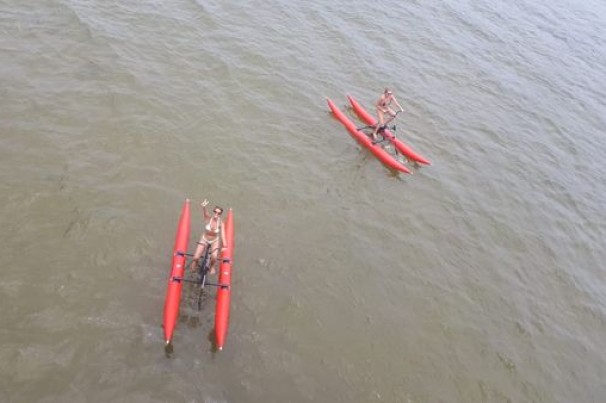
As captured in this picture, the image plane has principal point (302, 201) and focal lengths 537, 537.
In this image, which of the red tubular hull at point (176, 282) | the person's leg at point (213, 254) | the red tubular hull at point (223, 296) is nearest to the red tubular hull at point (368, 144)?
the red tubular hull at point (223, 296)

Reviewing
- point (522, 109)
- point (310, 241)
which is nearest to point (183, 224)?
point (310, 241)

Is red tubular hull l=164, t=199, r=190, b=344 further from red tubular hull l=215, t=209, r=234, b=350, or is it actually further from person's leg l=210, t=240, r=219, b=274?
red tubular hull l=215, t=209, r=234, b=350

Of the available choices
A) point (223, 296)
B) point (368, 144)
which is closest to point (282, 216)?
point (223, 296)

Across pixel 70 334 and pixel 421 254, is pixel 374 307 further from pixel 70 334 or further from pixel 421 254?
pixel 70 334

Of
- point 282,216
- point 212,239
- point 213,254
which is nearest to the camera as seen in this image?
point 212,239

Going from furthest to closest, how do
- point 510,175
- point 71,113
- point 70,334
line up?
1. point 510,175
2. point 71,113
3. point 70,334

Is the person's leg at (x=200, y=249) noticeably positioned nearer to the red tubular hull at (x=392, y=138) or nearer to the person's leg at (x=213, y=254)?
the person's leg at (x=213, y=254)

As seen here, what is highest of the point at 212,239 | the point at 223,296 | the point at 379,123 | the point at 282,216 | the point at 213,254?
the point at 379,123

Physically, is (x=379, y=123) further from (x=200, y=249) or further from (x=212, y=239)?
(x=200, y=249)
